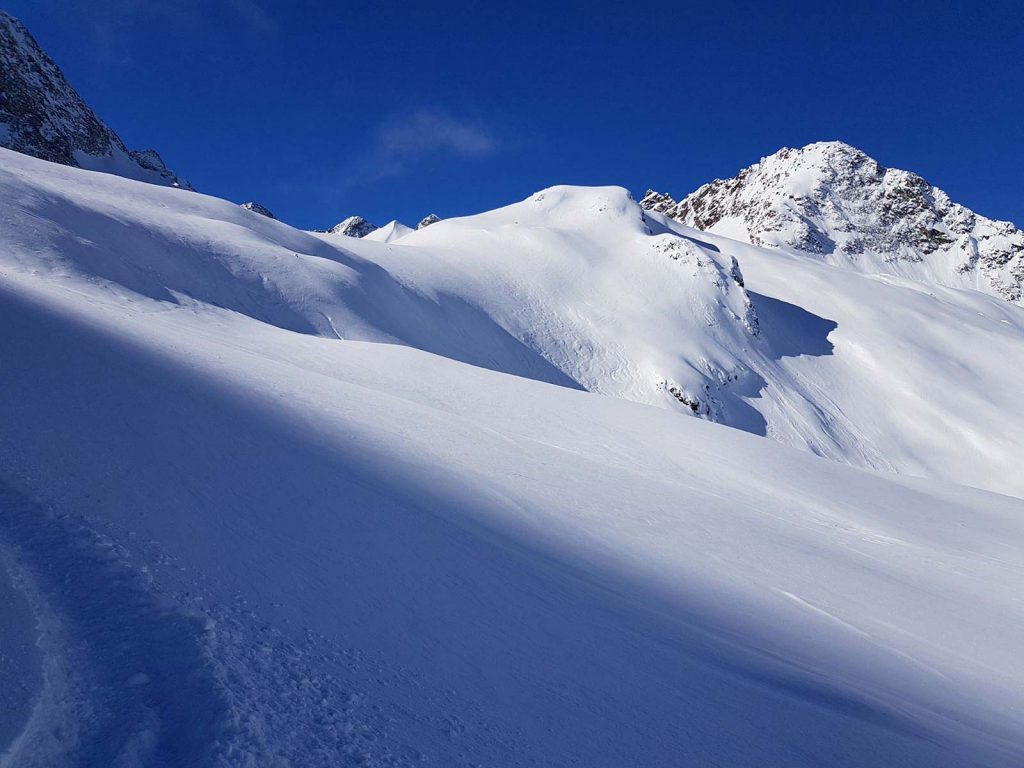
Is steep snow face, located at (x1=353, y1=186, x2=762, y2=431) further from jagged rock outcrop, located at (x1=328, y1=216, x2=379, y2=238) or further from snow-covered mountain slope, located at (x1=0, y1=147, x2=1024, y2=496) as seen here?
jagged rock outcrop, located at (x1=328, y1=216, x2=379, y2=238)

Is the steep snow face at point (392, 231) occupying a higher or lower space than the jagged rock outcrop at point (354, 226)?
lower

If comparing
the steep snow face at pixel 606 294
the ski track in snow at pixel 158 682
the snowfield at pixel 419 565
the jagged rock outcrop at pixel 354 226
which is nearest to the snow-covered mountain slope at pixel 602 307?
the steep snow face at pixel 606 294

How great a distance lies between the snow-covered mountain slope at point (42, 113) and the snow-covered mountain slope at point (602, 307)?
1818 inches

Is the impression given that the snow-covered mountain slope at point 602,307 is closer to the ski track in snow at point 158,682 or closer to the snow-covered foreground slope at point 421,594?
the snow-covered foreground slope at point 421,594

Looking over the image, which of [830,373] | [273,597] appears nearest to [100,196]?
[273,597]

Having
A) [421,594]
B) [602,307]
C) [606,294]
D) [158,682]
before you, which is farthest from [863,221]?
[158,682]

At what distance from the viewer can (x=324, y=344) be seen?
41.7ft

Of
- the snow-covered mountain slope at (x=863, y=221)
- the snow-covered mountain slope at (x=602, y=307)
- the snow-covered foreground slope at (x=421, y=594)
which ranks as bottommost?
the snow-covered foreground slope at (x=421, y=594)

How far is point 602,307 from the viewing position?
33.7 meters

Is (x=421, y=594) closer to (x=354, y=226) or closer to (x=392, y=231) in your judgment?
(x=392, y=231)

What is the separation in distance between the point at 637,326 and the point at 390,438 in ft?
90.8

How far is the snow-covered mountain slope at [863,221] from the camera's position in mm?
95312

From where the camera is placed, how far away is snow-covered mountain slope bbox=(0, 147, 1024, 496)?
51.7 ft

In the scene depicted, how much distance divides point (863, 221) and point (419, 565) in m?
118
